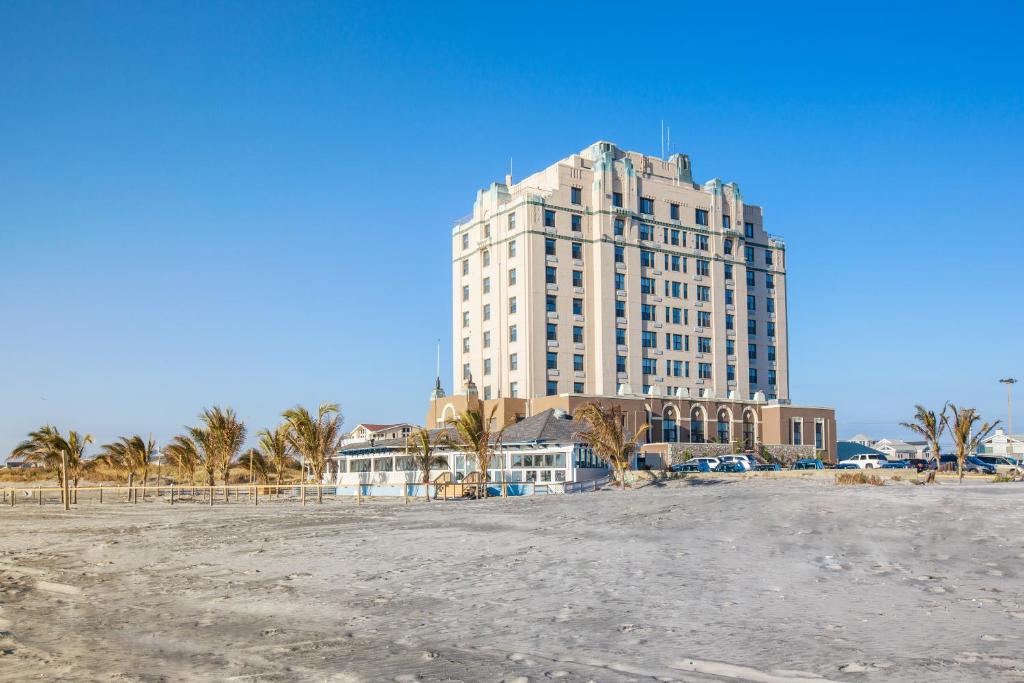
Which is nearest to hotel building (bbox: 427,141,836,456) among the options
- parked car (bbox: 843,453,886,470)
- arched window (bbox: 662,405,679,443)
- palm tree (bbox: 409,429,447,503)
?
arched window (bbox: 662,405,679,443)

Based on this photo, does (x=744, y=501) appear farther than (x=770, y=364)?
No

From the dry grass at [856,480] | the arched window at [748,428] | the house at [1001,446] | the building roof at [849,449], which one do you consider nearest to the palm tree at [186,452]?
the dry grass at [856,480]

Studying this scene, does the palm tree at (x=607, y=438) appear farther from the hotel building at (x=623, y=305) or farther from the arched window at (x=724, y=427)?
the arched window at (x=724, y=427)

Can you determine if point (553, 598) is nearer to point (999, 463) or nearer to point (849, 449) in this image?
point (999, 463)

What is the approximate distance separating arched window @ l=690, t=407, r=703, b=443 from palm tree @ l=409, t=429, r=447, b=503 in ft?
108

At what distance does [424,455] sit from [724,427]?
135 ft

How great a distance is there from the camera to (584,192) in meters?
84.2

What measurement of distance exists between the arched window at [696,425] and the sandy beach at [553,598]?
187 ft

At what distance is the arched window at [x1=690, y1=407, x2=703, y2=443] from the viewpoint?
81625 millimetres

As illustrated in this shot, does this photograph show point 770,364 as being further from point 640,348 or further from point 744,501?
point 744,501

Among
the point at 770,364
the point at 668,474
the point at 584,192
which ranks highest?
the point at 584,192

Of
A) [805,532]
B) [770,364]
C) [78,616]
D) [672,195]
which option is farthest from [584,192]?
[78,616]

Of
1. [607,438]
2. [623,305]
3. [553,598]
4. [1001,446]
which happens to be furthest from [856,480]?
[1001,446]

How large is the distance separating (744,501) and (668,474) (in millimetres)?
29328
